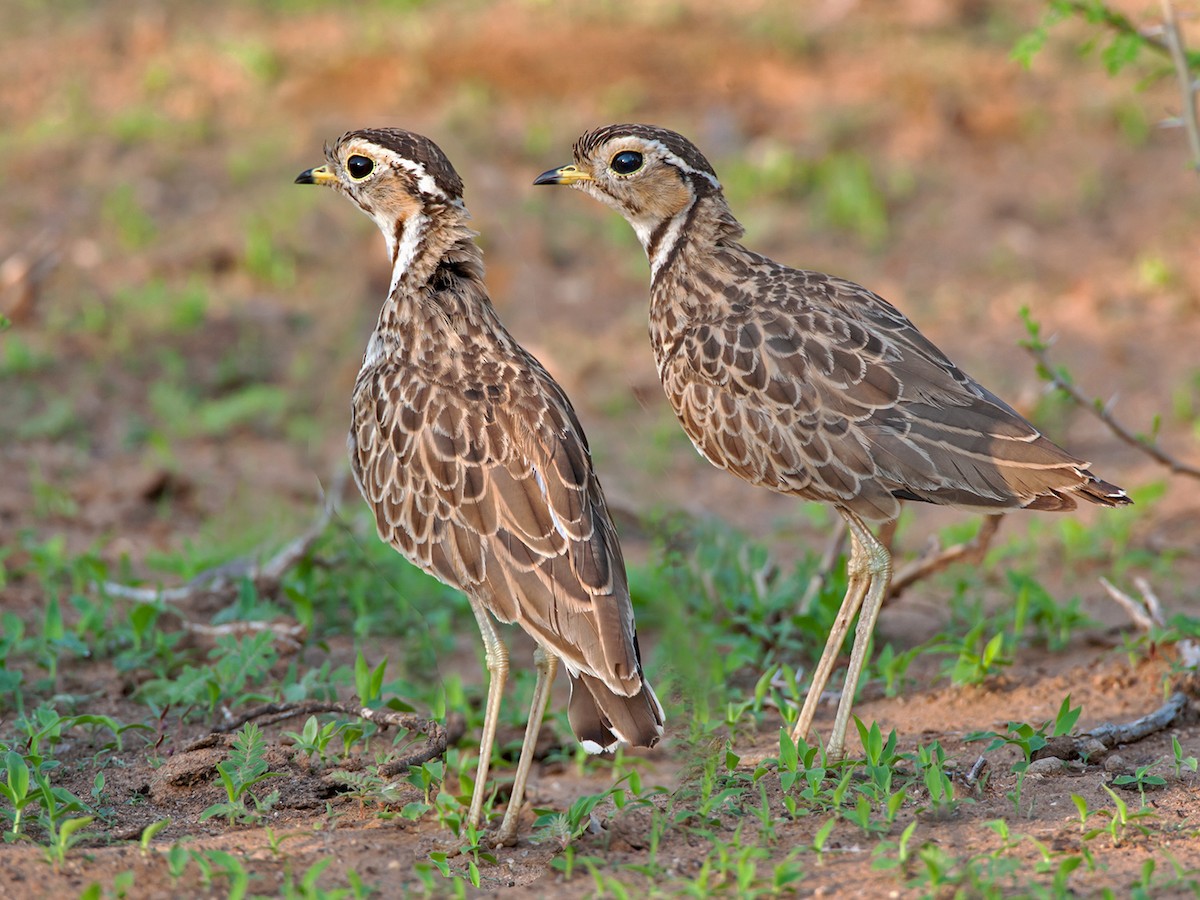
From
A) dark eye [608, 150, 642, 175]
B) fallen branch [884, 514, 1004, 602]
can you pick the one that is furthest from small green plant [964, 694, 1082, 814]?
dark eye [608, 150, 642, 175]

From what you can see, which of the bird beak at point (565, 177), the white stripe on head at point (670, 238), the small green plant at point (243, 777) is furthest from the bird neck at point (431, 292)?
the small green plant at point (243, 777)

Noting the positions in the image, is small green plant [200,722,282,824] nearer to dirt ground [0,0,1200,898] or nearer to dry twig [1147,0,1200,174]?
dirt ground [0,0,1200,898]

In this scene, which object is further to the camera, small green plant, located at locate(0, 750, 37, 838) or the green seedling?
small green plant, located at locate(0, 750, 37, 838)

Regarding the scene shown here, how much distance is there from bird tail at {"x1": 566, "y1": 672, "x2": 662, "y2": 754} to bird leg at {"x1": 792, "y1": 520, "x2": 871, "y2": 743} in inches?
34.1

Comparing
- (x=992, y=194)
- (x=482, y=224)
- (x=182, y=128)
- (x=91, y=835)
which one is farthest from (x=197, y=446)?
(x=992, y=194)

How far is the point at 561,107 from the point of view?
12398 mm

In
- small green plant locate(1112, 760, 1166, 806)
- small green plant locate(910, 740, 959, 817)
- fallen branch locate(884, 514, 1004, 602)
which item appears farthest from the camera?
fallen branch locate(884, 514, 1004, 602)

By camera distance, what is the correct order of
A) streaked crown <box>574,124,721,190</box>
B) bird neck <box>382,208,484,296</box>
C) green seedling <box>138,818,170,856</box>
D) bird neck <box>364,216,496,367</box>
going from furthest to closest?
streaked crown <box>574,124,721,190</box> < bird neck <box>382,208,484,296</box> < bird neck <box>364,216,496,367</box> < green seedling <box>138,818,170,856</box>

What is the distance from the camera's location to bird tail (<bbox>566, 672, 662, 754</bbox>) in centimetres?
435

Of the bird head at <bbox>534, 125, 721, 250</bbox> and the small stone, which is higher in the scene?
the bird head at <bbox>534, 125, 721, 250</bbox>

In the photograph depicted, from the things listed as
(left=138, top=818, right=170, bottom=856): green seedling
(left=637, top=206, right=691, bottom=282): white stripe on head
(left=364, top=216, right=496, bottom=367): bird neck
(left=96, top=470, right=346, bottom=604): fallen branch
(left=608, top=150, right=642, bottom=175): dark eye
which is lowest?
(left=138, top=818, right=170, bottom=856): green seedling

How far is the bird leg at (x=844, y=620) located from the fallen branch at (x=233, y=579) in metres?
2.29

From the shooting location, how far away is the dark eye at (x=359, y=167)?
5.41 meters

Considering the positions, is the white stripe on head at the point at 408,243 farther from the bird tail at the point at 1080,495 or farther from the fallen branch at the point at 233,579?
the bird tail at the point at 1080,495
